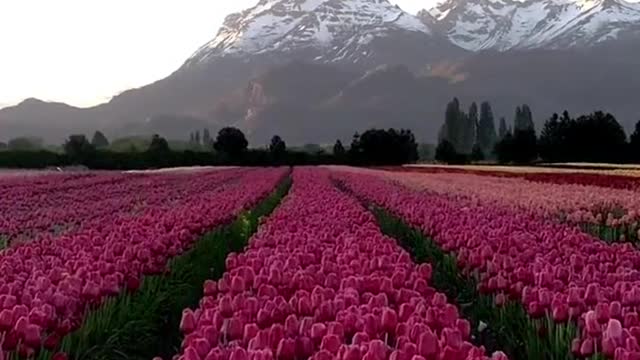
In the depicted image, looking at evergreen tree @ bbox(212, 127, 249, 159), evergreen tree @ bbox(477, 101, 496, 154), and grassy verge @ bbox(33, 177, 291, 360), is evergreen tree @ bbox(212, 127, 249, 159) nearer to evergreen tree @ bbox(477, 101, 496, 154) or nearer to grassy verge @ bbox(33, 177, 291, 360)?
grassy verge @ bbox(33, 177, 291, 360)

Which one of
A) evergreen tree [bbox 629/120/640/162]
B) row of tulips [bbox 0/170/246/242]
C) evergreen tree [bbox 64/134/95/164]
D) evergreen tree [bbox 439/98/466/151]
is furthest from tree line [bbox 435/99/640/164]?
evergreen tree [bbox 439/98/466/151]

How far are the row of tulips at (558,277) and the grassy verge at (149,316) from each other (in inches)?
94.1

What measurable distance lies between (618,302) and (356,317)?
1572mm

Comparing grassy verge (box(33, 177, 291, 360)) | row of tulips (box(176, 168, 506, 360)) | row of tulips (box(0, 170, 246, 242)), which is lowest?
grassy verge (box(33, 177, 291, 360))

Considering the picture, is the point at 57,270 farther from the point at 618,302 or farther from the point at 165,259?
the point at 618,302

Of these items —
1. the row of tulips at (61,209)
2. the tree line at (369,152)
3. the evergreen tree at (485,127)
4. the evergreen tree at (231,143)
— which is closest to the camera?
the row of tulips at (61,209)

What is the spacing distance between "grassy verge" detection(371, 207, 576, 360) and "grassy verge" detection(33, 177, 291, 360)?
2.24 m

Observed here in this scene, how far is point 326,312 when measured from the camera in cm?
495

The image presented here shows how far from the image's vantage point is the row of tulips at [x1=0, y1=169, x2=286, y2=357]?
490 cm

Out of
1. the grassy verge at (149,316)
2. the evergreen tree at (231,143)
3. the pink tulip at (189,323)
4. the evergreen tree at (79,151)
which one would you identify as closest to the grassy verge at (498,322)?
the pink tulip at (189,323)

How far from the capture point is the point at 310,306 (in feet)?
16.8

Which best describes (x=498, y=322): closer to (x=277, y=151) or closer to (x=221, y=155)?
(x=221, y=155)

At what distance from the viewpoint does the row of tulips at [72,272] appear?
4.90 metres

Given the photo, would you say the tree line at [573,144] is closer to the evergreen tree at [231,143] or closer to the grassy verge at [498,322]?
the evergreen tree at [231,143]
